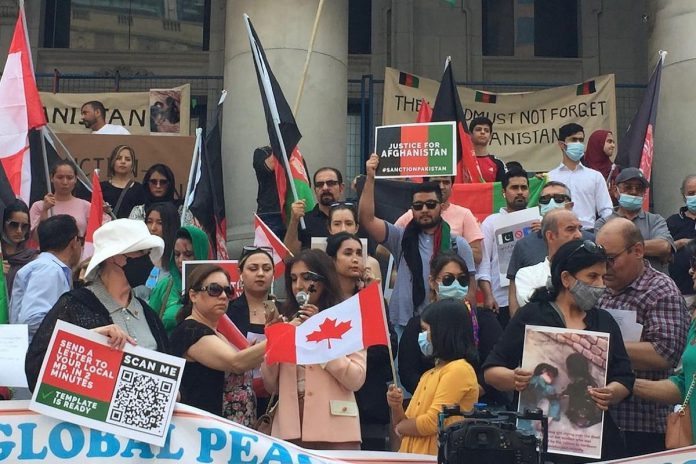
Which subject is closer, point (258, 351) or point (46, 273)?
point (258, 351)

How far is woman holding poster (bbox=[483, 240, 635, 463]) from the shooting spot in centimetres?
721

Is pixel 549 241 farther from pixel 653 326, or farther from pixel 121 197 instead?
pixel 121 197

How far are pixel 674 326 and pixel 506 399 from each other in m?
1.13

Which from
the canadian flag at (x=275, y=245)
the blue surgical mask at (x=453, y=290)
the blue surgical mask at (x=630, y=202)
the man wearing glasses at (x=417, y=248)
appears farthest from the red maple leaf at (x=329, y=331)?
the blue surgical mask at (x=630, y=202)

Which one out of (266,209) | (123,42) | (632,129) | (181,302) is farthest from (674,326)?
(123,42)

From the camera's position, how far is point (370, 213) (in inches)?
395

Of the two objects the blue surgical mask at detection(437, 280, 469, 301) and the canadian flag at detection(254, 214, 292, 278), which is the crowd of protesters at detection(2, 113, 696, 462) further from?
the canadian flag at detection(254, 214, 292, 278)

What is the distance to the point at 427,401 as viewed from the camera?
24.8ft

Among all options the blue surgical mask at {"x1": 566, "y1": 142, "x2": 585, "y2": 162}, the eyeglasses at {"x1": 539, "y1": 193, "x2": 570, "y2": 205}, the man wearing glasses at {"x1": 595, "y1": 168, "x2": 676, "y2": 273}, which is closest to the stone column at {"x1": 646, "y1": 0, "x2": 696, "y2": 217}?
the blue surgical mask at {"x1": 566, "y1": 142, "x2": 585, "y2": 162}

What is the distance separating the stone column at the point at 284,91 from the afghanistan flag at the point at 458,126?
1.86m

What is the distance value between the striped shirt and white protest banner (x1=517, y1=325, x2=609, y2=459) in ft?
1.83

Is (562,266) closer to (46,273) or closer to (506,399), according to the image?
(506,399)

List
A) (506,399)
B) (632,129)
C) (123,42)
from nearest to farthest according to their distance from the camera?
1. (506,399)
2. (632,129)
3. (123,42)

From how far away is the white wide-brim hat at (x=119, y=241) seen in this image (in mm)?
6984
